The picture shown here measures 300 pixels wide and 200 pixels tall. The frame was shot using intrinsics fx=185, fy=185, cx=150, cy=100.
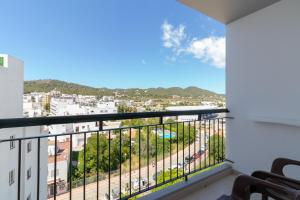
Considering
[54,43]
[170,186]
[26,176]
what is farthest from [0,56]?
[54,43]

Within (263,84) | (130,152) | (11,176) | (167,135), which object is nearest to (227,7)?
(263,84)

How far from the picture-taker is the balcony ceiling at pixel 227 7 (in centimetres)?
230

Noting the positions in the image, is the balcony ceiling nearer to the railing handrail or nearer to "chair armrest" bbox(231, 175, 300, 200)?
the railing handrail

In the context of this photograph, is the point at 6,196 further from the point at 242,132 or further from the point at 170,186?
the point at 242,132

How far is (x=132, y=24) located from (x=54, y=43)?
6198 millimetres

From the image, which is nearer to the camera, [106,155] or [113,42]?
[106,155]

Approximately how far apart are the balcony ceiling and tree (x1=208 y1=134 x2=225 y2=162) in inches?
71.2

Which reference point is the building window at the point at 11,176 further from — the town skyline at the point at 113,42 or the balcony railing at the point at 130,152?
the town skyline at the point at 113,42

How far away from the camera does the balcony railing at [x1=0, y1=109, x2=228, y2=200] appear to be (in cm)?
154

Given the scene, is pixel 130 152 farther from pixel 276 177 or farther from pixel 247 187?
pixel 276 177

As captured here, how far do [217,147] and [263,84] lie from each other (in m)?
1.18

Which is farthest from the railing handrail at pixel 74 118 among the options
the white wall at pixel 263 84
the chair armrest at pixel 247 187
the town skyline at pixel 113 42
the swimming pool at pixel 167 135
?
the town skyline at pixel 113 42

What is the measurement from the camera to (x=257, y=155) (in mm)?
2463

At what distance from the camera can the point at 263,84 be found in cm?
242
